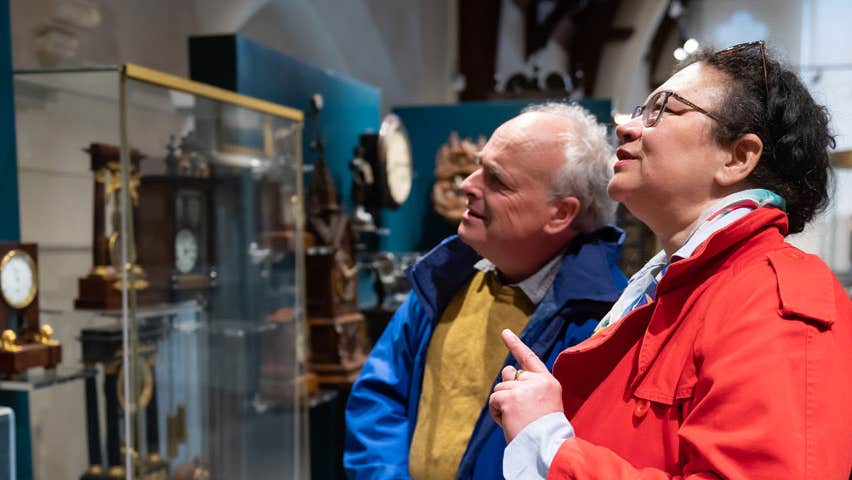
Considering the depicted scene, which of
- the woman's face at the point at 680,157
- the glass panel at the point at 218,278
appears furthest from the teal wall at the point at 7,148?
the woman's face at the point at 680,157

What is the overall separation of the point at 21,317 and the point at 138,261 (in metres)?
0.35

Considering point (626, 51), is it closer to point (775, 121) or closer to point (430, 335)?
point (430, 335)

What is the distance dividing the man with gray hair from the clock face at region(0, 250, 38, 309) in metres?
1.11

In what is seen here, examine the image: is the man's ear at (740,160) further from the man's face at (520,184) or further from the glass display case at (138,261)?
the glass display case at (138,261)


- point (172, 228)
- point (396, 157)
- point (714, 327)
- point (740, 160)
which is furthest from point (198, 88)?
point (396, 157)

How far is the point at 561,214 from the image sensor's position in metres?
1.82

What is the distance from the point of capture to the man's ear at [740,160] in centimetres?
120

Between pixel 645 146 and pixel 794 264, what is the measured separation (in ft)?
0.89

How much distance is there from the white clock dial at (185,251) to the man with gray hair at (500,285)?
114cm

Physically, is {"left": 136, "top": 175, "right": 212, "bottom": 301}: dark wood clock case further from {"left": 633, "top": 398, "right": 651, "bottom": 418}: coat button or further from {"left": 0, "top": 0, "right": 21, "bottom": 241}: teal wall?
{"left": 633, "top": 398, "right": 651, "bottom": 418}: coat button

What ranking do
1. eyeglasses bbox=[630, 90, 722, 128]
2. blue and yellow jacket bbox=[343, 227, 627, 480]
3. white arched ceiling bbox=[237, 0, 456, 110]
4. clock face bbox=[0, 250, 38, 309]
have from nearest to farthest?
eyeglasses bbox=[630, 90, 722, 128]
blue and yellow jacket bbox=[343, 227, 627, 480]
clock face bbox=[0, 250, 38, 309]
white arched ceiling bbox=[237, 0, 456, 110]

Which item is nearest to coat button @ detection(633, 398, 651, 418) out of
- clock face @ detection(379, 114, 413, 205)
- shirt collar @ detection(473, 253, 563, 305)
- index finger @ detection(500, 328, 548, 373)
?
index finger @ detection(500, 328, 548, 373)

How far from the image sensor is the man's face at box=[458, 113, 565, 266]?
5.90 ft

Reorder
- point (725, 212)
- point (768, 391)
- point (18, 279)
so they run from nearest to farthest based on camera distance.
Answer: point (768, 391) → point (725, 212) → point (18, 279)
